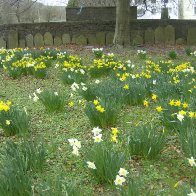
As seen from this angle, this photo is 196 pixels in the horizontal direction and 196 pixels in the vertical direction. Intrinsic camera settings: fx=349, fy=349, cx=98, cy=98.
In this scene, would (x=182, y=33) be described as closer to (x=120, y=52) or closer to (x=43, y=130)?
(x=120, y=52)

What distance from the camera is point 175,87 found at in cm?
477

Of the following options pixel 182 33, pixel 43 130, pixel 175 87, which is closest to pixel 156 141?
pixel 43 130

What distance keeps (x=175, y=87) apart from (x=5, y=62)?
4252 millimetres

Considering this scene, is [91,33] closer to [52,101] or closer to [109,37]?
[109,37]

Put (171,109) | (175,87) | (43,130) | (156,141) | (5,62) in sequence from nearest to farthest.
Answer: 1. (156,141)
2. (171,109)
3. (43,130)
4. (175,87)
5. (5,62)

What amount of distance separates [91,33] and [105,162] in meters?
11.9

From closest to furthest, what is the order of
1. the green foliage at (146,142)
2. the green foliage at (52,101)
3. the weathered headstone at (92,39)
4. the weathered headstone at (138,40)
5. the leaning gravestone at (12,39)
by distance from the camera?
the green foliage at (146,142)
the green foliage at (52,101)
the weathered headstone at (138,40)
the weathered headstone at (92,39)
the leaning gravestone at (12,39)

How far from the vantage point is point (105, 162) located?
2.62 metres

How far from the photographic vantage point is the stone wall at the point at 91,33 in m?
13.6

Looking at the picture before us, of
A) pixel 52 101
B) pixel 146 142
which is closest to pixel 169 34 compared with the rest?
pixel 52 101

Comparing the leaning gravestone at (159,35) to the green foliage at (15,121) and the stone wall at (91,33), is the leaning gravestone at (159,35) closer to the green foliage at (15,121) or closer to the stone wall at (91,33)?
the stone wall at (91,33)

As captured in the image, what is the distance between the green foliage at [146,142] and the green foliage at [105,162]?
354mm

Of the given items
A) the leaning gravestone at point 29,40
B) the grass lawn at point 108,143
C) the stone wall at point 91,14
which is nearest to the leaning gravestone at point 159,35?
the stone wall at point 91,14

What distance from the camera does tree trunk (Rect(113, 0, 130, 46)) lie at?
38.2 feet
